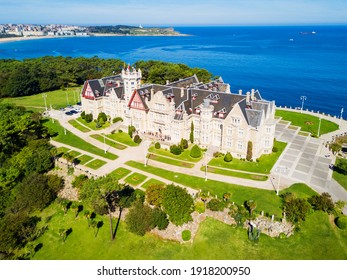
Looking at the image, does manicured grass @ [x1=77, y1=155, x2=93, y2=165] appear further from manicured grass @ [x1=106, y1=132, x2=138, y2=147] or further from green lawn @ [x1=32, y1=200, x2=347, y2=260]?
green lawn @ [x1=32, y1=200, x2=347, y2=260]

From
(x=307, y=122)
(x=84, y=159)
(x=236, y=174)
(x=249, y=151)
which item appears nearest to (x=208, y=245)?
(x=236, y=174)

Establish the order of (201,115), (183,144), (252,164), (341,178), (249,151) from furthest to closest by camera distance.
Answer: (183,144) → (201,115) → (249,151) → (252,164) → (341,178)

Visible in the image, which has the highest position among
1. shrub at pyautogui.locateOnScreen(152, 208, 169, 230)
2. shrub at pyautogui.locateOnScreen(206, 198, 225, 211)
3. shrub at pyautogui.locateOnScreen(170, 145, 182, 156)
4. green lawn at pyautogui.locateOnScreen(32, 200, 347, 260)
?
shrub at pyautogui.locateOnScreen(170, 145, 182, 156)

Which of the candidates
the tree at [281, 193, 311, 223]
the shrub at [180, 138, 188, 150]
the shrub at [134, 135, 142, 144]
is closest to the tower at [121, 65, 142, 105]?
the shrub at [134, 135, 142, 144]

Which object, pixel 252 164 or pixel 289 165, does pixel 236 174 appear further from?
pixel 289 165

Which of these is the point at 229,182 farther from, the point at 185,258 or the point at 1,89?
the point at 1,89

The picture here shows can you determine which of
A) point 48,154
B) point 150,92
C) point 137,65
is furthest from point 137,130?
point 137,65
